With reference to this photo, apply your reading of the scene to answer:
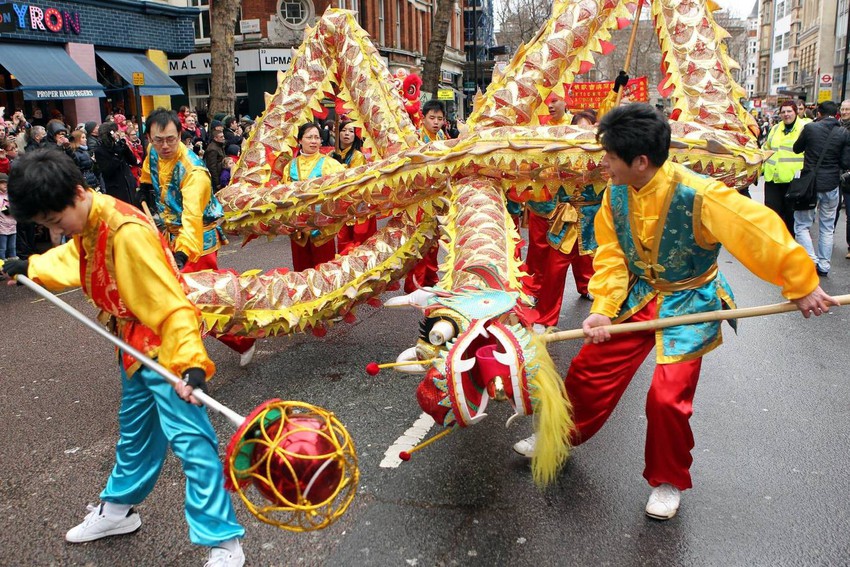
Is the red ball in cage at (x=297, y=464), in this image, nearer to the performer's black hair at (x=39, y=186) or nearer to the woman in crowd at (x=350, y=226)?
the performer's black hair at (x=39, y=186)

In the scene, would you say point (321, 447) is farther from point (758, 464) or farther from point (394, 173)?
point (394, 173)

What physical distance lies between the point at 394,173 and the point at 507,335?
224cm

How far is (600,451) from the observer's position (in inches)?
152

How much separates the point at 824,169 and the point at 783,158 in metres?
0.75

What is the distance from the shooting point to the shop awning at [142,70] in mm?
20188

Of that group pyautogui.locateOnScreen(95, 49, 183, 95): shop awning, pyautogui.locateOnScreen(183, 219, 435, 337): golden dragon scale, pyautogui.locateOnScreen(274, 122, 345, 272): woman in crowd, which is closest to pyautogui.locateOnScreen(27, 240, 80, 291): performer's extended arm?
pyautogui.locateOnScreen(183, 219, 435, 337): golden dragon scale

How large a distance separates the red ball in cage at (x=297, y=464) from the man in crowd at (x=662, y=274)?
125cm

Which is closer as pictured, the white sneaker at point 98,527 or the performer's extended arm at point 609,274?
the white sneaker at point 98,527

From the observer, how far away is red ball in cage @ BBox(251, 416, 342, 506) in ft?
7.66

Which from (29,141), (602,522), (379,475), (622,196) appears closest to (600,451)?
(602,522)

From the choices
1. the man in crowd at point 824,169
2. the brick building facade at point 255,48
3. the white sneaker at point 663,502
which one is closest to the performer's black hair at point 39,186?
the white sneaker at point 663,502

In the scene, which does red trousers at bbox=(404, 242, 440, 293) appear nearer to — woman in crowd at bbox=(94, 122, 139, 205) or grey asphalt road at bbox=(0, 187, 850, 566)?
grey asphalt road at bbox=(0, 187, 850, 566)

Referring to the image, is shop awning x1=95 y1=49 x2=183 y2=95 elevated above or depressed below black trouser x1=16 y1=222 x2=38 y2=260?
above

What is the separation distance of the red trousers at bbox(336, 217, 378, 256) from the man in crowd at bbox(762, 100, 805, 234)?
190 inches
